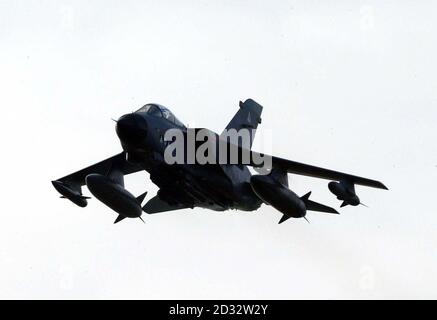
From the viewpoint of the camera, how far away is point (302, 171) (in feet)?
101

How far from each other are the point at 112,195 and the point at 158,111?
3.53 meters

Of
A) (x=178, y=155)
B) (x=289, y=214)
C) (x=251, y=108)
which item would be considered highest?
(x=251, y=108)

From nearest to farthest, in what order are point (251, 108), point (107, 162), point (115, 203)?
point (115, 203), point (107, 162), point (251, 108)

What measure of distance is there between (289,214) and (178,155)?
464cm

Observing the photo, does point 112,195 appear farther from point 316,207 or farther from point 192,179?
point 316,207

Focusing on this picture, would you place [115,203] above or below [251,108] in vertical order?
below

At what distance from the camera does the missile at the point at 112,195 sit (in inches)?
1118

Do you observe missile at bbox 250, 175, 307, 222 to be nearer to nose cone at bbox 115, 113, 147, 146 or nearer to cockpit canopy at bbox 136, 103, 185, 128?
cockpit canopy at bbox 136, 103, 185, 128

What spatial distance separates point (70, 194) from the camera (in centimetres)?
3212

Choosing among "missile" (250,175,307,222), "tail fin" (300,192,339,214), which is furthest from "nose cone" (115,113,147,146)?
"tail fin" (300,192,339,214)

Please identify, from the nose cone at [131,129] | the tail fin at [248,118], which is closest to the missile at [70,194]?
the nose cone at [131,129]

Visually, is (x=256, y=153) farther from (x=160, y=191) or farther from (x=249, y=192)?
(x=160, y=191)

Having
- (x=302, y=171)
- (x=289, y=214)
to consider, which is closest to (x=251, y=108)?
(x=302, y=171)

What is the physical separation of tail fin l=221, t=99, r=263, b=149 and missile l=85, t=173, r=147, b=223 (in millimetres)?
7752
